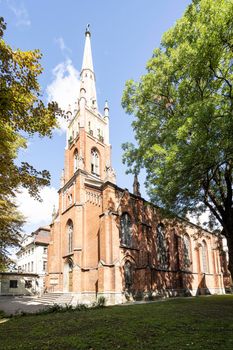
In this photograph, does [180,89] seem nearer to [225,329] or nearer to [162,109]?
[162,109]

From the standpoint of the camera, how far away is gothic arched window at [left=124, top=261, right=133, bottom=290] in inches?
845

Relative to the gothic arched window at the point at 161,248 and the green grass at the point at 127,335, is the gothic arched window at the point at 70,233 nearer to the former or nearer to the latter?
the gothic arched window at the point at 161,248

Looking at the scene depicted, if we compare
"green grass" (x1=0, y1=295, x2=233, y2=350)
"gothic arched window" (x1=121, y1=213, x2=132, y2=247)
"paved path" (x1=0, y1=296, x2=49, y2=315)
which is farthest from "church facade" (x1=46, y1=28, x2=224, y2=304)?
"green grass" (x1=0, y1=295, x2=233, y2=350)

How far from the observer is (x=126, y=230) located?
2359cm

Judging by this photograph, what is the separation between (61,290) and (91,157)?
14809 millimetres

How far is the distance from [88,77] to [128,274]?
28308 millimetres

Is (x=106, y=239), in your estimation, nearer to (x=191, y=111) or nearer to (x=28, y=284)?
(x=191, y=111)

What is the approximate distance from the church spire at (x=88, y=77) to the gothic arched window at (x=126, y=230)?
56.2ft

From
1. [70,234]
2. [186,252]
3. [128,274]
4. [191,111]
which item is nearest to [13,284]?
[70,234]

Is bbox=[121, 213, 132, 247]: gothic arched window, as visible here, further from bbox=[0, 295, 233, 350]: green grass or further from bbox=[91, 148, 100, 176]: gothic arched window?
bbox=[0, 295, 233, 350]: green grass

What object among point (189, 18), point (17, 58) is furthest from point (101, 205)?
point (17, 58)

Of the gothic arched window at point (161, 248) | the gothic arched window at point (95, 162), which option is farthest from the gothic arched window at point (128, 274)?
the gothic arched window at point (95, 162)

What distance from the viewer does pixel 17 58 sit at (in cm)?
609

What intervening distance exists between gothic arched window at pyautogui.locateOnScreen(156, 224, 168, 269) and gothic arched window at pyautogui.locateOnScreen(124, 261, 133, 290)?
523cm
